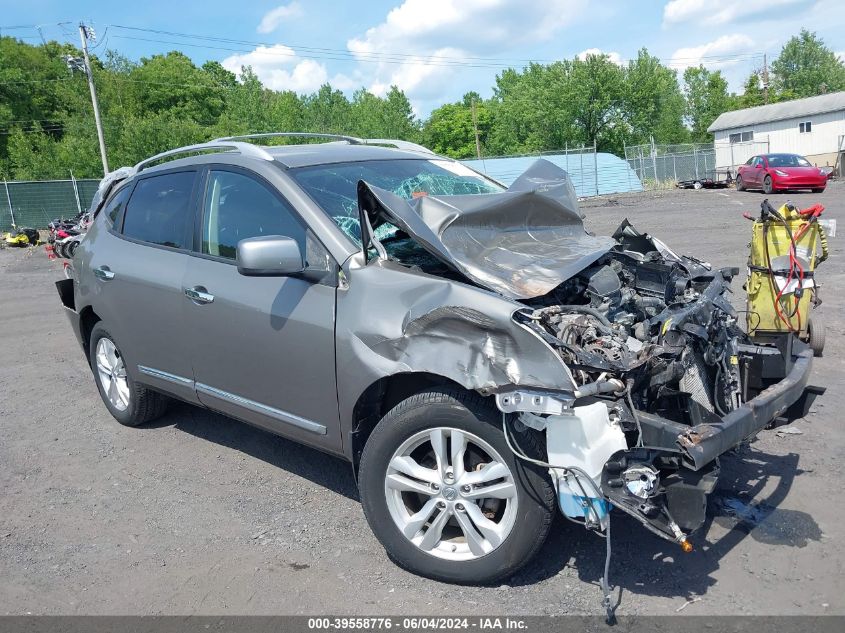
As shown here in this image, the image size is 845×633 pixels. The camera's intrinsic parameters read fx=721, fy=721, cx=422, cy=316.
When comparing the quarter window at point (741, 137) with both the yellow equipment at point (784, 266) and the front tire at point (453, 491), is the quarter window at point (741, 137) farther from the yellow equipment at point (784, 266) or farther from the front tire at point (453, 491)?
the front tire at point (453, 491)

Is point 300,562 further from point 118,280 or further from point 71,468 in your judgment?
point 118,280

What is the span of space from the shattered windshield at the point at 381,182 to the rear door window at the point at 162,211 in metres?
0.91

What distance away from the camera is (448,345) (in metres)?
3.04

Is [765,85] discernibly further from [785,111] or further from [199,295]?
[199,295]

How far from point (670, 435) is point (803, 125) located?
5055 centimetres

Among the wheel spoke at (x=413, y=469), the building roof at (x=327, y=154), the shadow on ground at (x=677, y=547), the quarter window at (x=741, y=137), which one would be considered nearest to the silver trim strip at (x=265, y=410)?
the wheel spoke at (x=413, y=469)

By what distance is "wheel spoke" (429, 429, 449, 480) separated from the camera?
10.2 feet

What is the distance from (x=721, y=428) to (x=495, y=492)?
37.0 inches

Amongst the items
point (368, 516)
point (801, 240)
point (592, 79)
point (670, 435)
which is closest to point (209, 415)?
point (368, 516)

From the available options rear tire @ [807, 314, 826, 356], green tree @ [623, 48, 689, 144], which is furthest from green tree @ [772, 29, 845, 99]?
rear tire @ [807, 314, 826, 356]

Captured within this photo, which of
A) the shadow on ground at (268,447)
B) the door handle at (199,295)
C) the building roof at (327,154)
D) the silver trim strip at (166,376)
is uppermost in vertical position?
the building roof at (327,154)

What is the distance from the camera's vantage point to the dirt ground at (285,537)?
3105 millimetres

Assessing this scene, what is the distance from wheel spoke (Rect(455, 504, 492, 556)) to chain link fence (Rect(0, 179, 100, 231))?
102 feet

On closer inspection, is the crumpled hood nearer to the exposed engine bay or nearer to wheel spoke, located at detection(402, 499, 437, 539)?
the exposed engine bay
